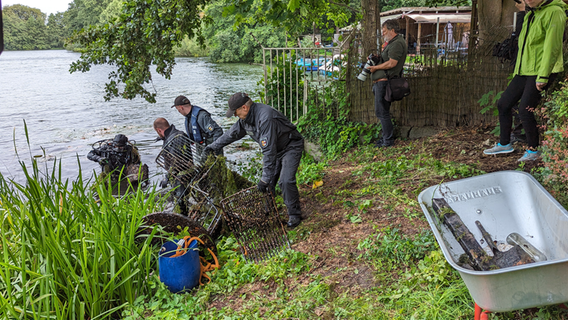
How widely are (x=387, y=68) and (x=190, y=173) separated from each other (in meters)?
3.24

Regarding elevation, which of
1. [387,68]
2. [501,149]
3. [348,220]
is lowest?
[348,220]

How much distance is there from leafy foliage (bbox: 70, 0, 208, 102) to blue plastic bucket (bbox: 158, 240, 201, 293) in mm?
3566

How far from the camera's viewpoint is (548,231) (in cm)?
243

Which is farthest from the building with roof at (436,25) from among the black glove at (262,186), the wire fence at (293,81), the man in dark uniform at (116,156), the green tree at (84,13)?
the green tree at (84,13)

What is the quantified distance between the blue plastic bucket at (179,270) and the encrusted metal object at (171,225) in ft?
1.00

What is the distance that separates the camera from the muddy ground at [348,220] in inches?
135

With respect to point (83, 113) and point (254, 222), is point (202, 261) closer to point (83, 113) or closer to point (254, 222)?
point (254, 222)

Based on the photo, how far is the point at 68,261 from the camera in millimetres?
3082

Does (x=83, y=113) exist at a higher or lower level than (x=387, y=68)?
lower

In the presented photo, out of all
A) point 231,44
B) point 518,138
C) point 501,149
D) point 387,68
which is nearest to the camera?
point 501,149

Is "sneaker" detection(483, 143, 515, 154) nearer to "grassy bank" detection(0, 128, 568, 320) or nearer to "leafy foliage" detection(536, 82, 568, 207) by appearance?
"grassy bank" detection(0, 128, 568, 320)

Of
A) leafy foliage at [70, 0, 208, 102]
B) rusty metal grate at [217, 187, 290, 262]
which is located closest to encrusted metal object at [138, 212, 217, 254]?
rusty metal grate at [217, 187, 290, 262]

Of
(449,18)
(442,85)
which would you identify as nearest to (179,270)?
(442,85)

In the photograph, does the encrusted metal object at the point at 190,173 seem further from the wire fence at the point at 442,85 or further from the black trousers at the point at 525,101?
the black trousers at the point at 525,101
